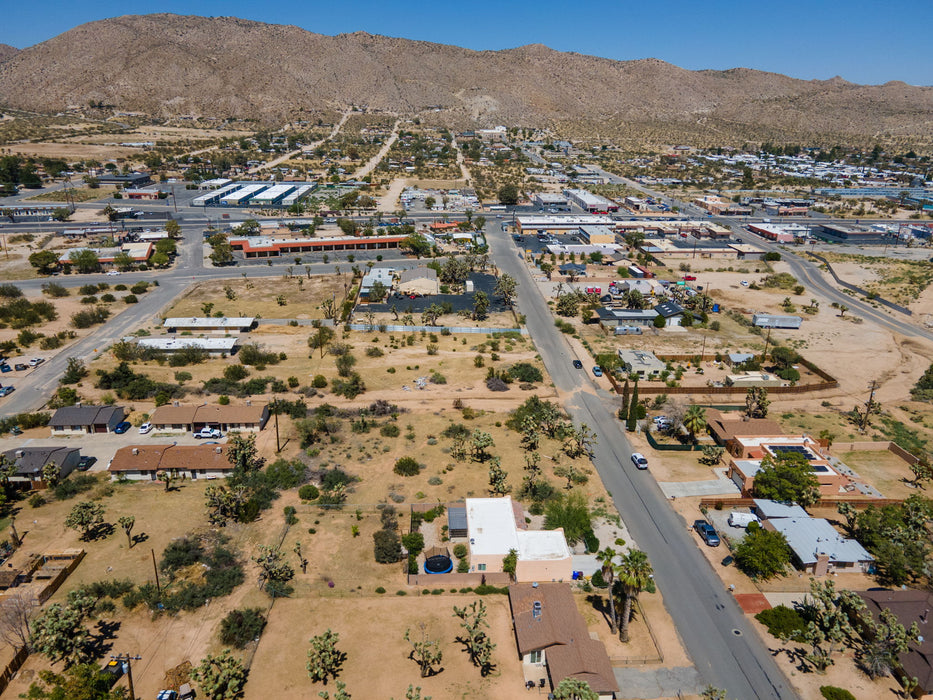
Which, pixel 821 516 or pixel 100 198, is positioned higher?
pixel 100 198

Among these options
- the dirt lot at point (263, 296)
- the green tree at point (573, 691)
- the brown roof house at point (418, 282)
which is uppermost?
the brown roof house at point (418, 282)

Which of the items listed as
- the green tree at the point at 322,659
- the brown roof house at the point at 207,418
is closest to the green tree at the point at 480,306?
the brown roof house at the point at 207,418

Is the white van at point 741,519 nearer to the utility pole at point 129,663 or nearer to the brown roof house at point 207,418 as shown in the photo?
the utility pole at point 129,663

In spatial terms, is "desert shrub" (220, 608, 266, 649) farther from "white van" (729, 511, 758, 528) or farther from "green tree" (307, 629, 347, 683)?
"white van" (729, 511, 758, 528)

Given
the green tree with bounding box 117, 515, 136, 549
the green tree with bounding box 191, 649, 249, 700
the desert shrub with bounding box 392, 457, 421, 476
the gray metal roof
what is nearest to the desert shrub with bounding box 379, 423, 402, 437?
the desert shrub with bounding box 392, 457, 421, 476

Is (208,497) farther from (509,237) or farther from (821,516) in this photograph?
(509,237)

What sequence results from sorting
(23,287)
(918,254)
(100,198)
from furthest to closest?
(100,198) → (918,254) → (23,287)

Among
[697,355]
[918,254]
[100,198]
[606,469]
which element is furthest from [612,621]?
[100,198]
